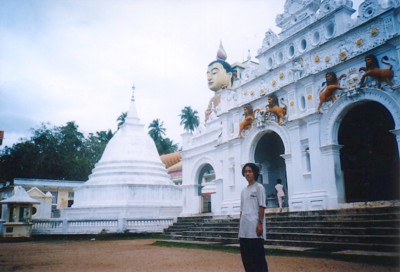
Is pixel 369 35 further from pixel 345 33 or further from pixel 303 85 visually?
pixel 303 85

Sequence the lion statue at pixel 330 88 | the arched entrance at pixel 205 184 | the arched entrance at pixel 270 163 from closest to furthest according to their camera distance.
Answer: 1. the lion statue at pixel 330 88
2. the arched entrance at pixel 270 163
3. the arched entrance at pixel 205 184

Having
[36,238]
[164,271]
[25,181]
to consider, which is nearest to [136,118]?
[36,238]

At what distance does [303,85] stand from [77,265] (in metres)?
11.3

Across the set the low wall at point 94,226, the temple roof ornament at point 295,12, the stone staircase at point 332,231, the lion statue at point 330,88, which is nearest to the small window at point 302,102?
the lion statue at point 330,88

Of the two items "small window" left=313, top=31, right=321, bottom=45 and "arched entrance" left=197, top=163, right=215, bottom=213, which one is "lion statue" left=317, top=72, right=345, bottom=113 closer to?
"small window" left=313, top=31, right=321, bottom=45

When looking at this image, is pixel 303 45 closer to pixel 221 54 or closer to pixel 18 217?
pixel 18 217

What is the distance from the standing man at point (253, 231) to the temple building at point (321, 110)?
7980 millimetres

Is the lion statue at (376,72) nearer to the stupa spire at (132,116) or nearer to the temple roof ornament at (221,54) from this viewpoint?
the stupa spire at (132,116)

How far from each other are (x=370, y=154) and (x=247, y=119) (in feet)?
19.4

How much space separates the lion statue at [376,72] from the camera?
11027 millimetres

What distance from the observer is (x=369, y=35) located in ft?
39.3

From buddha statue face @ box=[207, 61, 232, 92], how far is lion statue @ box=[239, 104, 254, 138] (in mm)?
14448

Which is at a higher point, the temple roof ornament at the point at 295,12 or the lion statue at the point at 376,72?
the temple roof ornament at the point at 295,12

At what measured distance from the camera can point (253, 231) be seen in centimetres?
434
